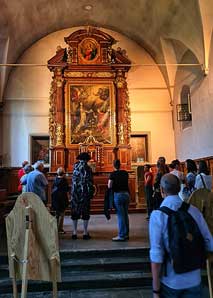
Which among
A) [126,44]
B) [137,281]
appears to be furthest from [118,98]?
[137,281]

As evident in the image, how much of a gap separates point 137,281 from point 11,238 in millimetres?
1920

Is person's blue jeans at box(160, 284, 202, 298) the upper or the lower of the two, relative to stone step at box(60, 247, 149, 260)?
upper

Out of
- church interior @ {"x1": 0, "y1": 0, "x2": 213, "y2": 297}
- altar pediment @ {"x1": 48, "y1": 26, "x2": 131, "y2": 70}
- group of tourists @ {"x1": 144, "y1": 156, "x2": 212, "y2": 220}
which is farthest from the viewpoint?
altar pediment @ {"x1": 48, "y1": 26, "x2": 131, "y2": 70}

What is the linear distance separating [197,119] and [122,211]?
16.1 feet

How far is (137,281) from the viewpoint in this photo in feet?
13.0

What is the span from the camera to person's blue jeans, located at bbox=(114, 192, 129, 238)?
5.12m

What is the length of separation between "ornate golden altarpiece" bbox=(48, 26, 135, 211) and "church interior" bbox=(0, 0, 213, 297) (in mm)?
34

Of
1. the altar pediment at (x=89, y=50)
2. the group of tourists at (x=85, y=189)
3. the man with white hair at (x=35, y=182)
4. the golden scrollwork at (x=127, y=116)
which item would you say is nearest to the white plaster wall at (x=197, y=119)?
the golden scrollwork at (x=127, y=116)

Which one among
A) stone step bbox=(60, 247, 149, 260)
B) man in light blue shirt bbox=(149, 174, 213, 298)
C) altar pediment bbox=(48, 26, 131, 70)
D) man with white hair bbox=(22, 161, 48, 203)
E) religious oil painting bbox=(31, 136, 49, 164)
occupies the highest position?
altar pediment bbox=(48, 26, 131, 70)

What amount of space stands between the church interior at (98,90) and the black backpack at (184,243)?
704cm

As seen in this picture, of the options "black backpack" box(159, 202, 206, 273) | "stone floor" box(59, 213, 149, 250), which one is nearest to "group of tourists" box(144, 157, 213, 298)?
"black backpack" box(159, 202, 206, 273)

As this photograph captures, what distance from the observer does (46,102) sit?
11.0m

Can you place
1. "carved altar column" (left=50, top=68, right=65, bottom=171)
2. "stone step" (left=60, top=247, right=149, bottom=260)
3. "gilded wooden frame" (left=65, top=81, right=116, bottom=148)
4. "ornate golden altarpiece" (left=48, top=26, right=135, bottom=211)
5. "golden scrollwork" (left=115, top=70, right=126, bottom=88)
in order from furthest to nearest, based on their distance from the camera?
"golden scrollwork" (left=115, top=70, right=126, bottom=88)
"gilded wooden frame" (left=65, top=81, right=116, bottom=148)
"ornate golden altarpiece" (left=48, top=26, right=135, bottom=211)
"carved altar column" (left=50, top=68, right=65, bottom=171)
"stone step" (left=60, top=247, right=149, bottom=260)

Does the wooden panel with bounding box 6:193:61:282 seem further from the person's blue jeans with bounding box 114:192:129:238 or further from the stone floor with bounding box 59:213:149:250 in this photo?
the person's blue jeans with bounding box 114:192:129:238
